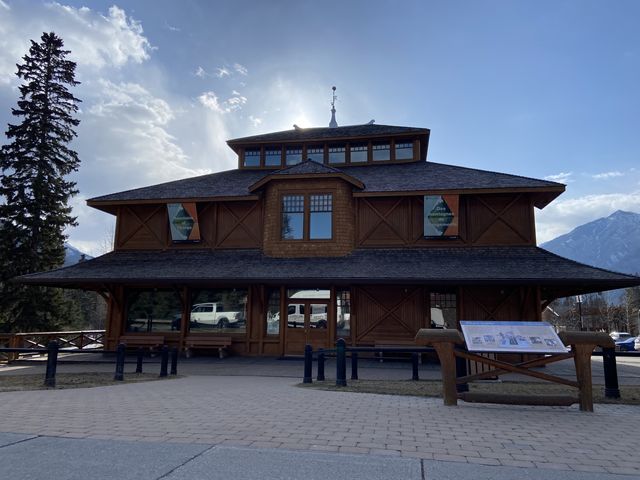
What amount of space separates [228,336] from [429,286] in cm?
845

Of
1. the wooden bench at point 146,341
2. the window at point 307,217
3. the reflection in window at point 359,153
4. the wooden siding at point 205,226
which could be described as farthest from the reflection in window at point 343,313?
the reflection in window at point 359,153

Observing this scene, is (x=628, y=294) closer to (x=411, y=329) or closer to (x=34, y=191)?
(x=411, y=329)

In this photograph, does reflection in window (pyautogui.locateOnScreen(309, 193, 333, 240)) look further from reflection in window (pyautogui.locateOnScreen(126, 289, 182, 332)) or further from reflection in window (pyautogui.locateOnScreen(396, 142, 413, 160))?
reflection in window (pyautogui.locateOnScreen(126, 289, 182, 332))

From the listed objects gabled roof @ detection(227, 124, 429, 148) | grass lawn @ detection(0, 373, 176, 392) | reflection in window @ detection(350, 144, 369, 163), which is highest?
gabled roof @ detection(227, 124, 429, 148)

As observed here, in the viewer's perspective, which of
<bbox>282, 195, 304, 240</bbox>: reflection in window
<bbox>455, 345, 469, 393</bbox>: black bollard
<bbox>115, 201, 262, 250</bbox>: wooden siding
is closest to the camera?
<bbox>455, 345, 469, 393</bbox>: black bollard

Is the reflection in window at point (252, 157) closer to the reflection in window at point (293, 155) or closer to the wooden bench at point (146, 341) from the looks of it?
the reflection in window at point (293, 155)

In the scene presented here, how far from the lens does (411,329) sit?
1695cm

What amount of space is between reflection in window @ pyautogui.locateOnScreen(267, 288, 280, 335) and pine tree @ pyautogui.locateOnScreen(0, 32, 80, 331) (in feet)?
51.6

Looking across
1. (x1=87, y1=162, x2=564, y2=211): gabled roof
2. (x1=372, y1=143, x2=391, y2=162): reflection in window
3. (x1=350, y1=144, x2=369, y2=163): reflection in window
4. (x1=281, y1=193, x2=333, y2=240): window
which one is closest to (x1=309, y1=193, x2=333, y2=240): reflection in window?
(x1=281, y1=193, x2=333, y2=240): window

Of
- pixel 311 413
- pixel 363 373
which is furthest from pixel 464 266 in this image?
pixel 311 413

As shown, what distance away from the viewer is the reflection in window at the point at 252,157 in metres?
23.8

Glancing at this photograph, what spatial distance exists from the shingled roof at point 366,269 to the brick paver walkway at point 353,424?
751 cm

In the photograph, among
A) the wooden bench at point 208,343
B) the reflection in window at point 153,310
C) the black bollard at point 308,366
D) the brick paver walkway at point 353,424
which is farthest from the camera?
the reflection in window at point 153,310

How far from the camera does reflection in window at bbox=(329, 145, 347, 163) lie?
22.9m
